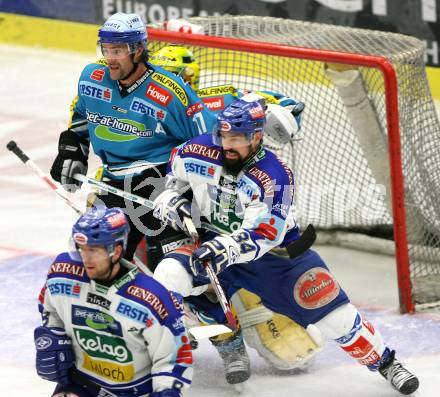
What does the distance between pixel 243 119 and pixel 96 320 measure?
1.06m

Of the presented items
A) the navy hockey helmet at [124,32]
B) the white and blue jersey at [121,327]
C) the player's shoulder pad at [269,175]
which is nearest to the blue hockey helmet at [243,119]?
the player's shoulder pad at [269,175]

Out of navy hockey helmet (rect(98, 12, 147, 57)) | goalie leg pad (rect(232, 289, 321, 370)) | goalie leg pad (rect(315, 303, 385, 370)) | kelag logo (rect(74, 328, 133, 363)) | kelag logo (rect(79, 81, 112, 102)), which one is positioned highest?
navy hockey helmet (rect(98, 12, 147, 57))

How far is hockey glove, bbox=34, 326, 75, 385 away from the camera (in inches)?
160

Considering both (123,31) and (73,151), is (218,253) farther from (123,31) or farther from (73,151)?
(73,151)

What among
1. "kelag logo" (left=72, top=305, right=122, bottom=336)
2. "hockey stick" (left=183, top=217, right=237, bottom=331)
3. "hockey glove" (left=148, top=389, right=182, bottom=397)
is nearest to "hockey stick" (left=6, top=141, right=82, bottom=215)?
"hockey stick" (left=183, top=217, right=237, bottom=331)

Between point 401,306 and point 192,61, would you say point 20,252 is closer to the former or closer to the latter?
point 192,61

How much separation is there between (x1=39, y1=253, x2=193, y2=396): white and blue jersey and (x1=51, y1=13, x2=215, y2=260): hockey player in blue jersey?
125cm

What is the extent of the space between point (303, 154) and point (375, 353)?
7.31ft

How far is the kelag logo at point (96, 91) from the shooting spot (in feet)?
17.9

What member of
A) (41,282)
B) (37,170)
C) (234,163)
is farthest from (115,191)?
(41,282)

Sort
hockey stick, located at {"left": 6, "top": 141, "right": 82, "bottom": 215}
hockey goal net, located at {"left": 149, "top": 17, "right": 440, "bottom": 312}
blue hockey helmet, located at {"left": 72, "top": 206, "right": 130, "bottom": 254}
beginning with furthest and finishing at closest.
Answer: hockey goal net, located at {"left": 149, "top": 17, "right": 440, "bottom": 312}, hockey stick, located at {"left": 6, "top": 141, "right": 82, "bottom": 215}, blue hockey helmet, located at {"left": 72, "top": 206, "right": 130, "bottom": 254}

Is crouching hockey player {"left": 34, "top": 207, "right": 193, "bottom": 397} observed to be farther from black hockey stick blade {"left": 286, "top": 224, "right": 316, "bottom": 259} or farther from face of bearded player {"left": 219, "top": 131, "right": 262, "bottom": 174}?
black hockey stick blade {"left": 286, "top": 224, "right": 316, "bottom": 259}

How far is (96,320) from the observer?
4055mm

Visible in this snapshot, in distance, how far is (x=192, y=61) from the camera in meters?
6.06
